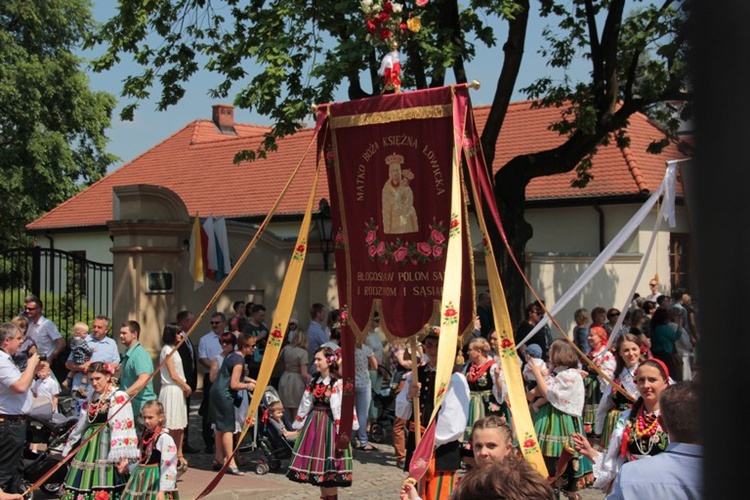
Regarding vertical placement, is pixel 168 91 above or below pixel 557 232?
above

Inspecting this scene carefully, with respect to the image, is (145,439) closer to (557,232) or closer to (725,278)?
(725,278)

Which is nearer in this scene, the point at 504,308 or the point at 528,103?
the point at 504,308

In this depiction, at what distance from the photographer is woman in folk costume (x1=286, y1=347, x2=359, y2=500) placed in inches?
336

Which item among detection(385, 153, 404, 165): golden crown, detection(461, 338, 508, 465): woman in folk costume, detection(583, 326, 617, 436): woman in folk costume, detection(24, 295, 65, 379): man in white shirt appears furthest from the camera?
detection(24, 295, 65, 379): man in white shirt

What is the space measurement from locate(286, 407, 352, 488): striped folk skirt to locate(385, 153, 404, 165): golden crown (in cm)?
263

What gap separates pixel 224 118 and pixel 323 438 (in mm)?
28908

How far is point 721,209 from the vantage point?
0.77 m

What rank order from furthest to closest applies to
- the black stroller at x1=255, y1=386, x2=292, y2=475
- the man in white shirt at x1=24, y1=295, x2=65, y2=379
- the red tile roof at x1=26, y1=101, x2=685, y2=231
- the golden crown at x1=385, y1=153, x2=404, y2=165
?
the red tile roof at x1=26, y1=101, x2=685, y2=231 < the man in white shirt at x1=24, y1=295, x2=65, y2=379 < the black stroller at x1=255, y1=386, x2=292, y2=475 < the golden crown at x1=385, y1=153, x2=404, y2=165

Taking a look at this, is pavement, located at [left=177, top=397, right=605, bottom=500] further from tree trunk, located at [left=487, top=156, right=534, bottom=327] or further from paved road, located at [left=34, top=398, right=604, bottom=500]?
tree trunk, located at [left=487, top=156, right=534, bottom=327]

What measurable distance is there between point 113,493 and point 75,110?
26128mm

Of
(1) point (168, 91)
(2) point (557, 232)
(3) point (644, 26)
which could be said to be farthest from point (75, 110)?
(3) point (644, 26)

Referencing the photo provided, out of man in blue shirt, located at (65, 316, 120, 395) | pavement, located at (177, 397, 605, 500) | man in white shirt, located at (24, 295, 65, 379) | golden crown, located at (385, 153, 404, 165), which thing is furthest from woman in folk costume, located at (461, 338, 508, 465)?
man in white shirt, located at (24, 295, 65, 379)

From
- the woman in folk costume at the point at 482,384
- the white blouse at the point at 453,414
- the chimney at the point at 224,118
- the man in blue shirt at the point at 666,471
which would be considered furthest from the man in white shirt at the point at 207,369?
the chimney at the point at 224,118

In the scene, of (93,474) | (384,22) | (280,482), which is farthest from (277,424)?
(384,22)
